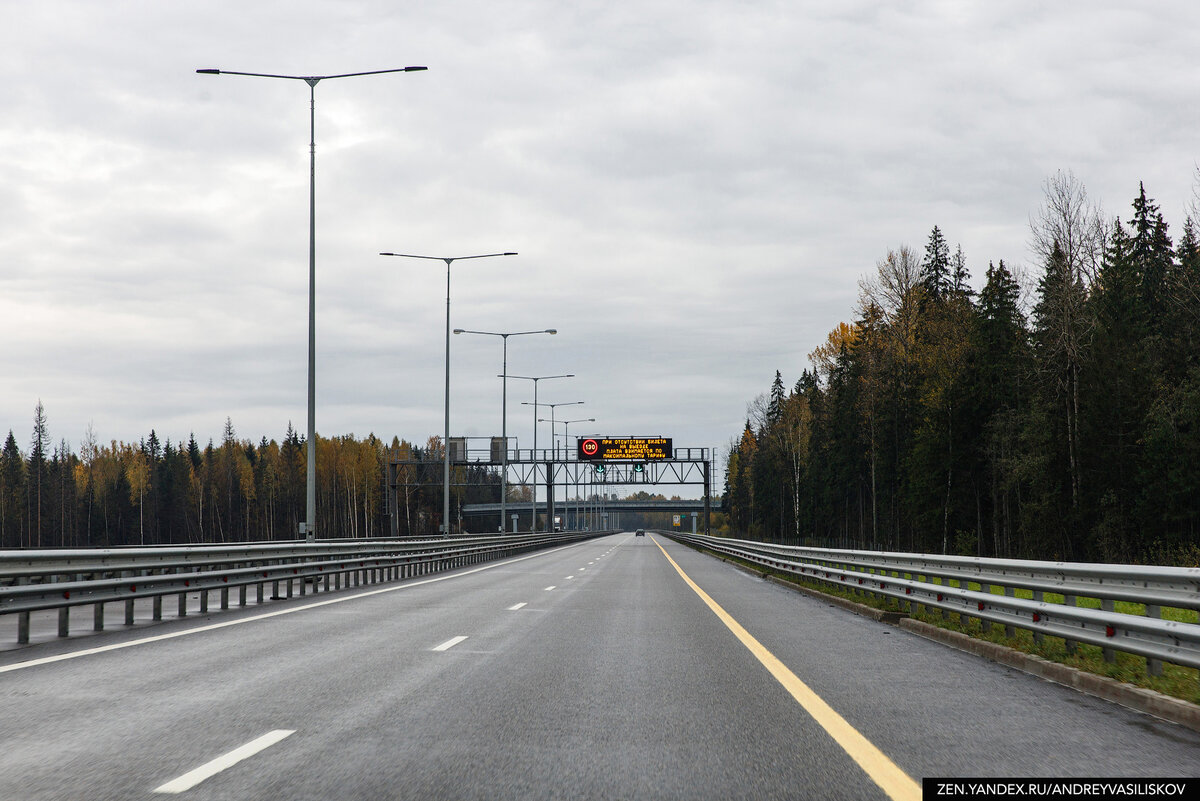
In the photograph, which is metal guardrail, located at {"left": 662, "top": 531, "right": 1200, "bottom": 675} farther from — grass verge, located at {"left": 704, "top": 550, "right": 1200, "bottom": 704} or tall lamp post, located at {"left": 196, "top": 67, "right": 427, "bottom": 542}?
tall lamp post, located at {"left": 196, "top": 67, "right": 427, "bottom": 542}

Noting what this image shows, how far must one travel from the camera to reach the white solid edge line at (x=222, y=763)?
5.48 meters

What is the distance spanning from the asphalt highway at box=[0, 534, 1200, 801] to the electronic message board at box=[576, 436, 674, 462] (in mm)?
70116

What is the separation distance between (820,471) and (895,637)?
9098cm

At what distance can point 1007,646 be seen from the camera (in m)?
11.1

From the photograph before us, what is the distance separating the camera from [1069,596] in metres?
10.2

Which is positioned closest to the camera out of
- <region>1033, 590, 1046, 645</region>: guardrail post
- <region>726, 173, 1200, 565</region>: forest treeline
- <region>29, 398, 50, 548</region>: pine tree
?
<region>1033, 590, 1046, 645</region>: guardrail post

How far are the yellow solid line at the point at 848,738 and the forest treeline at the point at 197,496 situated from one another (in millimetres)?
127925

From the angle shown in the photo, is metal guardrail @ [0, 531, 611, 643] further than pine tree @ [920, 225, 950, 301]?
No

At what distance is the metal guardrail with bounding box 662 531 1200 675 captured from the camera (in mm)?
7934

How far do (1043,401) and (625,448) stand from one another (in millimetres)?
40442

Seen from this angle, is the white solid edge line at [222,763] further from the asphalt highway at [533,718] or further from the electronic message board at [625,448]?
the electronic message board at [625,448]

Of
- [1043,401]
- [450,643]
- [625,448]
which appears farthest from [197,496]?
[450,643]

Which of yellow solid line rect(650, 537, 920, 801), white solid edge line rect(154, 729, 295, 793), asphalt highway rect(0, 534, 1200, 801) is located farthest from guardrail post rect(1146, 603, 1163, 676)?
white solid edge line rect(154, 729, 295, 793)

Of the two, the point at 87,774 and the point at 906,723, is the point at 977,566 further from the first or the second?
the point at 87,774
